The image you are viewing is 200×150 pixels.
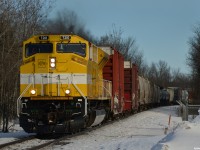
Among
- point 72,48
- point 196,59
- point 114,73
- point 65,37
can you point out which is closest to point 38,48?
point 65,37

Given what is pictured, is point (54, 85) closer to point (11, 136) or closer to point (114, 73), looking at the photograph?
point (11, 136)

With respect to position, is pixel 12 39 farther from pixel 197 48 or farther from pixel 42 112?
pixel 197 48

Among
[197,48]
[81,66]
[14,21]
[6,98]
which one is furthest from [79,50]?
[197,48]

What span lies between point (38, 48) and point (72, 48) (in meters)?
1.35

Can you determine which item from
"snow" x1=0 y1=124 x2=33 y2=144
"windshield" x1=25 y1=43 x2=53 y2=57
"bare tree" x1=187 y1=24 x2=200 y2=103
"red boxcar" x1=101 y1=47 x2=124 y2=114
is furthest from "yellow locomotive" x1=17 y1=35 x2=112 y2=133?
"bare tree" x1=187 y1=24 x2=200 y2=103

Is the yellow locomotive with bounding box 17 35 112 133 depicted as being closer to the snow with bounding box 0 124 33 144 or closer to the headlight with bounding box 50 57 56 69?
the headlight with bounding box 50 57 56 69

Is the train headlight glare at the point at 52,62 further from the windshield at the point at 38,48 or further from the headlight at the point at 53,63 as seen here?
the windshield at the point at 38,48

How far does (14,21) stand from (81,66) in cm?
858

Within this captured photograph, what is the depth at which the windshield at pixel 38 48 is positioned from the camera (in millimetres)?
16969

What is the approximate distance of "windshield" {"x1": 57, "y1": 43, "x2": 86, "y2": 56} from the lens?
1698cm

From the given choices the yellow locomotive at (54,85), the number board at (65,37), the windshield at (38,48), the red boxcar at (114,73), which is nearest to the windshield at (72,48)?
the yellow locomotive at (54,85)

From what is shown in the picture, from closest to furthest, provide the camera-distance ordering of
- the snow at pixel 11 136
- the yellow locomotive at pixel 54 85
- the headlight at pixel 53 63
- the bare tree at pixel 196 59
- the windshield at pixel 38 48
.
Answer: the snow at pixel 11 136
the yellow locomotive at pixel 54 85
the headlight at pixel 53 63
the windshield at pixel 38 48
the bare tree at pixel 196 59

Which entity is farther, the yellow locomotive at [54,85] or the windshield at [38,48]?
the windshield at [38,48]

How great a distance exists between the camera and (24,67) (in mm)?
16781
